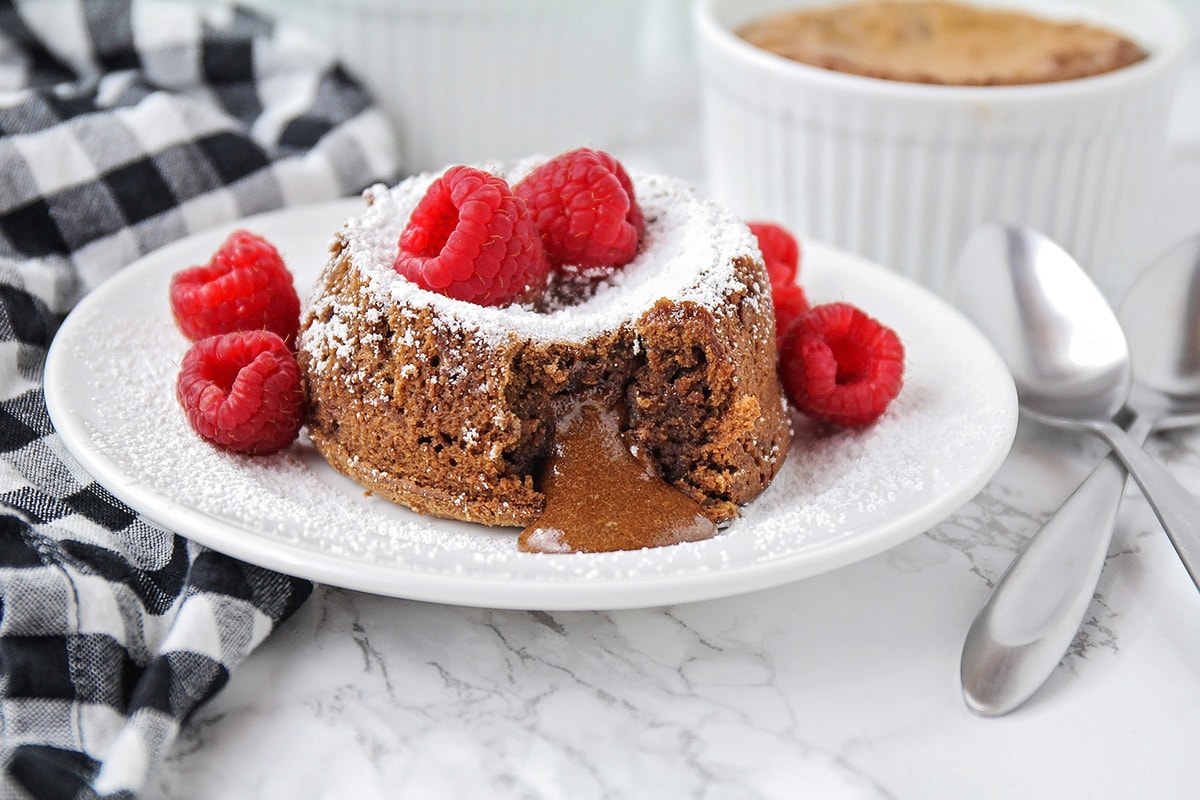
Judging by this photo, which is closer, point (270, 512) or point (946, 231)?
point (270, 512)

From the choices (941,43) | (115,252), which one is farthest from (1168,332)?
(115,252)

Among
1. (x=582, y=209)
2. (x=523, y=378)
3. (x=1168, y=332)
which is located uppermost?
(x=582, y=209)

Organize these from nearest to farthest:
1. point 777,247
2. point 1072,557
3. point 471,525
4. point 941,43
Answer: point 1072,557 < point 471,525 < point 777,247 < point 941,43

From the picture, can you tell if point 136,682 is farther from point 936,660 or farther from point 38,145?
point 38,145

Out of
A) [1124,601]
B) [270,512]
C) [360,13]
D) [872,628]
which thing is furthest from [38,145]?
[1124,601]

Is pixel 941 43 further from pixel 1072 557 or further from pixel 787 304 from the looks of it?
pixel 1072 557

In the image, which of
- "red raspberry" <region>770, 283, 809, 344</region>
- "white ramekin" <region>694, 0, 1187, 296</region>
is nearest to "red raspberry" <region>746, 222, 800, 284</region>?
"red raspberry" <region>770, 283, 809, 344</region>

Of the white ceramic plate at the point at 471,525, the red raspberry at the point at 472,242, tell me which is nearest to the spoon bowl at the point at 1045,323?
the white ceramic plate at the point at 471,525
